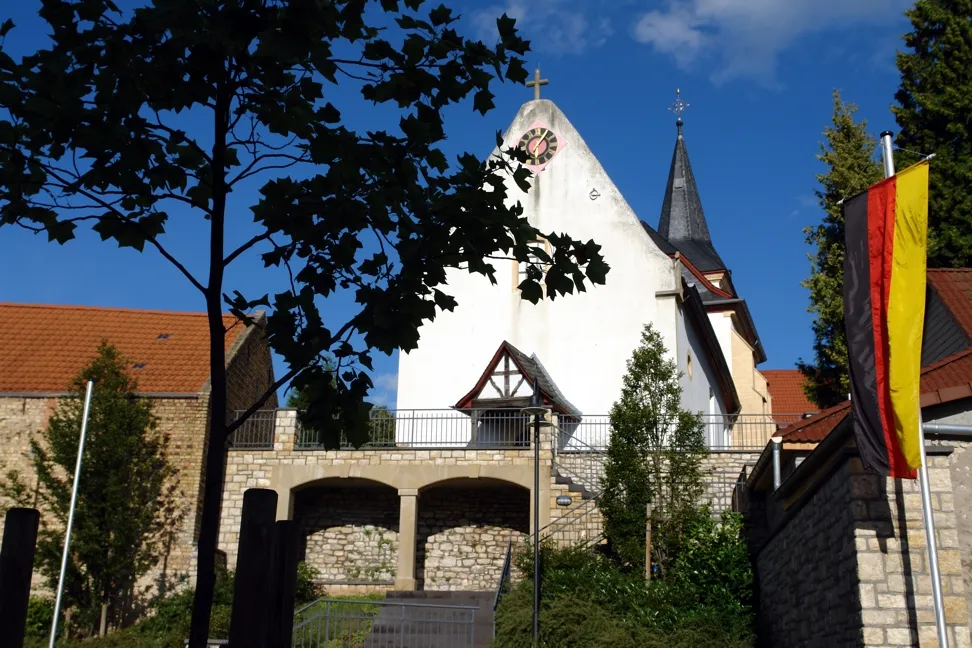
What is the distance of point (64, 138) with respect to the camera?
4523 millimetres

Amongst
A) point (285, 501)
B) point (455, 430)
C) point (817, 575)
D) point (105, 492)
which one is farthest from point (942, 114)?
point (105, 492)

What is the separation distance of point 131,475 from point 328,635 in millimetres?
6535

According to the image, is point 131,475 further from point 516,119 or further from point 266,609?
point 266,609

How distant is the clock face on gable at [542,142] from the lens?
28.7 metres

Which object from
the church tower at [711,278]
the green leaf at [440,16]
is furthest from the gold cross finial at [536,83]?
the green leaf at [440,16]

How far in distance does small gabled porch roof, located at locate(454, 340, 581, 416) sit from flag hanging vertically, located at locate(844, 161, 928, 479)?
15669 mm

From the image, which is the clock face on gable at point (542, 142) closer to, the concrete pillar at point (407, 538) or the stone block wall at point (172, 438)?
the concrete pillar at point (407, 538)

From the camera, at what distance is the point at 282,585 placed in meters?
3.88

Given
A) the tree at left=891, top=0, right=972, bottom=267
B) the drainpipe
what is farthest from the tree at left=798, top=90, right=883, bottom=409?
the drainpipe

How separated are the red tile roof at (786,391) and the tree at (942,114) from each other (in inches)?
801

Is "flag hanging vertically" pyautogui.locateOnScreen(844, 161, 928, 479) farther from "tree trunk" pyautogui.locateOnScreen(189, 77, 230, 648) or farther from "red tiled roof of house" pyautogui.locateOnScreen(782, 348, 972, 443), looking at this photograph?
"tree trunk" pyautogui.locateOnScreen(189, 77, 230, 648)

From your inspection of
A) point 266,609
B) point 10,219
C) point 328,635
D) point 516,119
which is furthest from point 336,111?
point 516,119

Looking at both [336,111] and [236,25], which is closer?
[236,25]

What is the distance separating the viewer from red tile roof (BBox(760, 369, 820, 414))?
4442 centimetres
